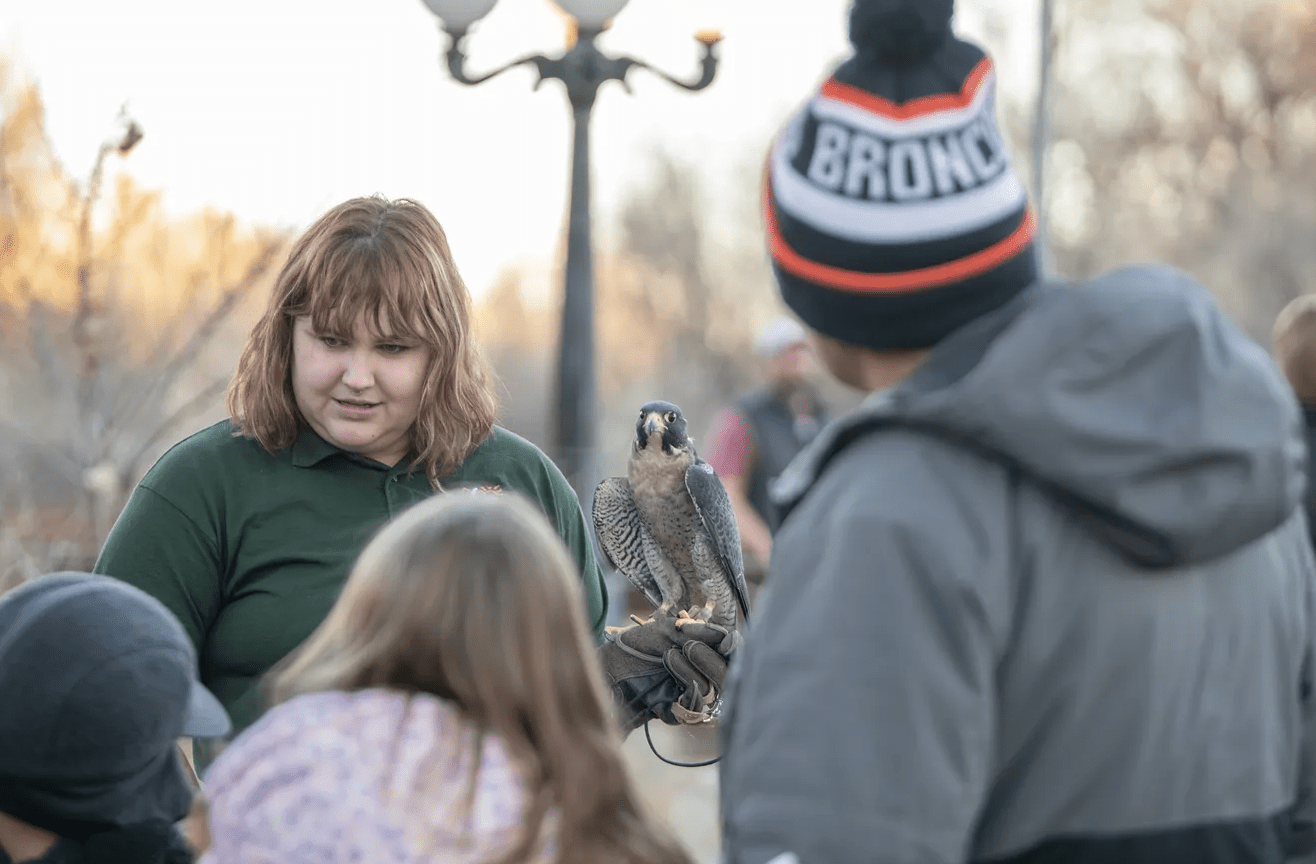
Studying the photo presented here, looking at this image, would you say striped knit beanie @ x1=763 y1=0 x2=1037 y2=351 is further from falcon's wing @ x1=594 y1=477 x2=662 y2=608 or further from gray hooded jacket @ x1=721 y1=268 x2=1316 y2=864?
falcon's wing @ x1=594 y1=477 x2=662 y2=608

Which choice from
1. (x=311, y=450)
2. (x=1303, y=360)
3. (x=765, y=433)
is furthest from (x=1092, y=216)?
(x=311, y=450)

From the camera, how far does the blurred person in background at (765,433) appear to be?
21.6 feet

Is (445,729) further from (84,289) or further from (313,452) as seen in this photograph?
(84,289)

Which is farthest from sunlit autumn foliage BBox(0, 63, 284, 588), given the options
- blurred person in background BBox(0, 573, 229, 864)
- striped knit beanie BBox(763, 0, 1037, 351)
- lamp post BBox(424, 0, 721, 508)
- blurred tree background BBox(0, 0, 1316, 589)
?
blurred tree background BBox(0, 0, 1316, 589)

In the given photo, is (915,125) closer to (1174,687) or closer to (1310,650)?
(1174,687)

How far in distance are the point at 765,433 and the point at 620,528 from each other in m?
3.21

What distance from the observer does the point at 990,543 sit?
4.17ft

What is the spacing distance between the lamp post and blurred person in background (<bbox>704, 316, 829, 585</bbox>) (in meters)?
0.67

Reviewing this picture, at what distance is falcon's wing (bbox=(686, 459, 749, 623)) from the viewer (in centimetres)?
328

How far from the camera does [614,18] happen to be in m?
5.96

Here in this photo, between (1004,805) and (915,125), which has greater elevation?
(915,125)

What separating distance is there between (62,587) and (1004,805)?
121 centimetres

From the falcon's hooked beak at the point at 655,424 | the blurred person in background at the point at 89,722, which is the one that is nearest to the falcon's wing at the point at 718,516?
the falcon's hooked beak at the point at 655,424

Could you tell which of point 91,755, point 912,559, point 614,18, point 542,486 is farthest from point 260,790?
point 614,18
